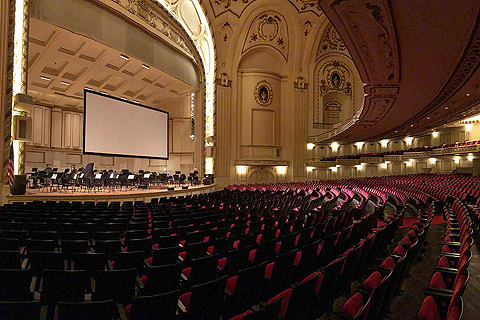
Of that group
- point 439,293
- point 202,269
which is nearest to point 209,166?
point 202,269

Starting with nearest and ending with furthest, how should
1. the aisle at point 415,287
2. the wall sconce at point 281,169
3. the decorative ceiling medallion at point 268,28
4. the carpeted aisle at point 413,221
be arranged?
the aisle at point 415,287 → the carpeted aisle at point 413,221 → the decorative ceiling medallion at point 268,28 → the wall sconce at point 281,169

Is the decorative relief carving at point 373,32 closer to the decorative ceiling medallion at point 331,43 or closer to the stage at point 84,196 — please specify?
the stage at point 84,196

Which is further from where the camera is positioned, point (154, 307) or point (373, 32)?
point (373, 32)

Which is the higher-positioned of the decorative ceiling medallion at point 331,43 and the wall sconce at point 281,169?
the decorative ceiling medallion at point 331,43

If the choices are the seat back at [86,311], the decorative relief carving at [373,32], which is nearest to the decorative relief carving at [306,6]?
the decorative relief carving at [373,32]

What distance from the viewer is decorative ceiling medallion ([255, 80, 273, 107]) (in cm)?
2386

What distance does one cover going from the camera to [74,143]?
1995 centimetres

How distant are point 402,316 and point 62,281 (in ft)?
9.73

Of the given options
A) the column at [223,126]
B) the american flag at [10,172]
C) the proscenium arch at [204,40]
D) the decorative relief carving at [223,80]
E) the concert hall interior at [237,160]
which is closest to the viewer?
the concert hall interior at [237,160]

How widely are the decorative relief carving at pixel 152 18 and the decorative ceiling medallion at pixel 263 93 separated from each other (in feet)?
26.4

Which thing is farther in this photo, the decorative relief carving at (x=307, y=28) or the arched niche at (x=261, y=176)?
the arched niche at (x=261, y=176)

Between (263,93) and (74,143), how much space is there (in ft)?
46.6

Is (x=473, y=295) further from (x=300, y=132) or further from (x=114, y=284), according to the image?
(x=300, y=132)

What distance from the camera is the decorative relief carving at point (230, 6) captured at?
2059cm
